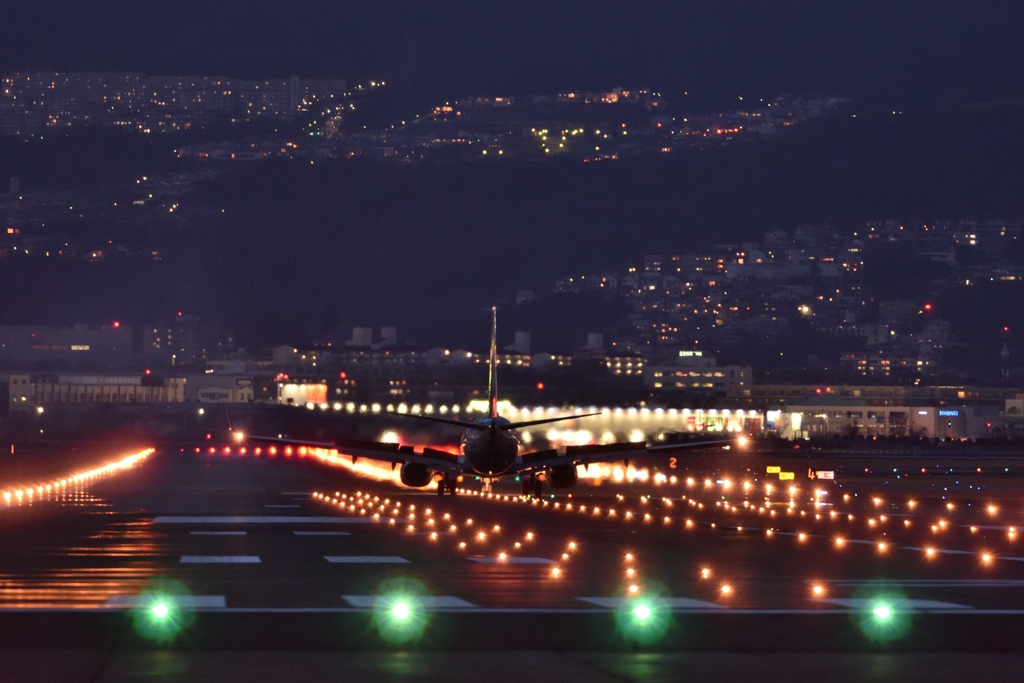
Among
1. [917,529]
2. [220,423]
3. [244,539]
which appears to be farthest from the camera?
[220,423]

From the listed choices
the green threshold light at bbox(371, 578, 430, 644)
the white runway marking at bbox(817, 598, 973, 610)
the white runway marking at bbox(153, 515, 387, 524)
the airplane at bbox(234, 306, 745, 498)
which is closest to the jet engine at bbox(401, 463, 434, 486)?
the airplane at bbox(234, 306, 745, 498)

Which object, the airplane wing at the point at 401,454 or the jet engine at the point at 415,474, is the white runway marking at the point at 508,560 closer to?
the airplane wing at the point at 401,454

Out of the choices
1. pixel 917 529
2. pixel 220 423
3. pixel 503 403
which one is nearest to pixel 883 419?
pixel 220 423

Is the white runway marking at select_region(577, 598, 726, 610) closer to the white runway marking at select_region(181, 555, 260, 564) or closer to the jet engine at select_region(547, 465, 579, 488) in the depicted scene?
the white runway marking at select_region(181, 555, 260, 564)

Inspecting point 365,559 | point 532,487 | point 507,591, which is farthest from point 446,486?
point 507,591

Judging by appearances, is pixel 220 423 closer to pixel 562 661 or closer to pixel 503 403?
pixel 503 403

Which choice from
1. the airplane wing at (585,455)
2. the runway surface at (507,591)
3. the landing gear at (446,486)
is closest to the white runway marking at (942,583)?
the runway surface at (507,591)

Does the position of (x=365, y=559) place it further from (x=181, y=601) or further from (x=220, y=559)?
(x=181, y=601)
